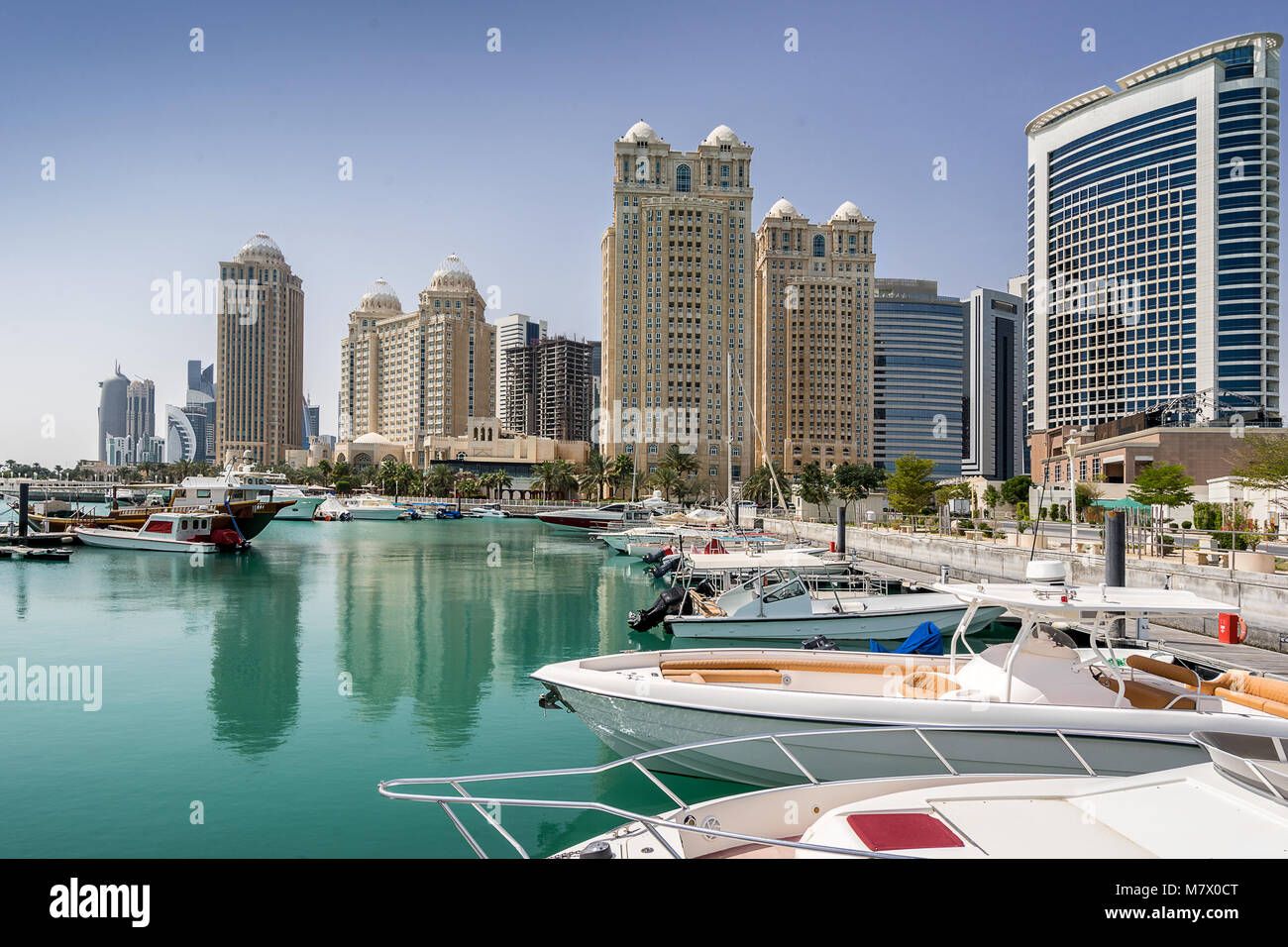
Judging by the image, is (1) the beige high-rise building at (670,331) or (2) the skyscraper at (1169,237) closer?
(2) the skyscraper at (1169,237)

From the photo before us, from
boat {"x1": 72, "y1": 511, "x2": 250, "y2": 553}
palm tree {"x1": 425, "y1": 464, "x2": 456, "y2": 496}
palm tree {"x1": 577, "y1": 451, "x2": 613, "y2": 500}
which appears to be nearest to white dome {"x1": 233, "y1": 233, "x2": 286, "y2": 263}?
palm tree {"x1": 425, "y1": 464, "x2": 456, "y2": 496}

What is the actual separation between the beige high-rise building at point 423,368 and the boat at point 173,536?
102 m

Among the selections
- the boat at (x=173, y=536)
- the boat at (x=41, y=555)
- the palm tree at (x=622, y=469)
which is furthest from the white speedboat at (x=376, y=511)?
the boat at (x=41, y=555)

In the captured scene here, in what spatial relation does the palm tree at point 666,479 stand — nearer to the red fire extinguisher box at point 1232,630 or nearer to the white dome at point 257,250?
the red fire extinguisher box at point 1232,630

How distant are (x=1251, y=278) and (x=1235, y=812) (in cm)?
13572

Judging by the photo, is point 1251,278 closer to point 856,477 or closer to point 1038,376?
point 1038,376

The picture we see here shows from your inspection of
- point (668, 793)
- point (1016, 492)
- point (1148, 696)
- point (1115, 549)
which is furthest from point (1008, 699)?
point (1016, 492)

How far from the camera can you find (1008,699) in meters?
9.94

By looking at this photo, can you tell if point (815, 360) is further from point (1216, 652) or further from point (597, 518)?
point (1216, 652)

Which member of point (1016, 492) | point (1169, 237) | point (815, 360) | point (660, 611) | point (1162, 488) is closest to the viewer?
point (660, 611)

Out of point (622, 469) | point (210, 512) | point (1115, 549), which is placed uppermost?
point (622, 469)

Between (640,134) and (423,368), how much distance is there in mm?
75108

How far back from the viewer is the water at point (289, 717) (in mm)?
10773
